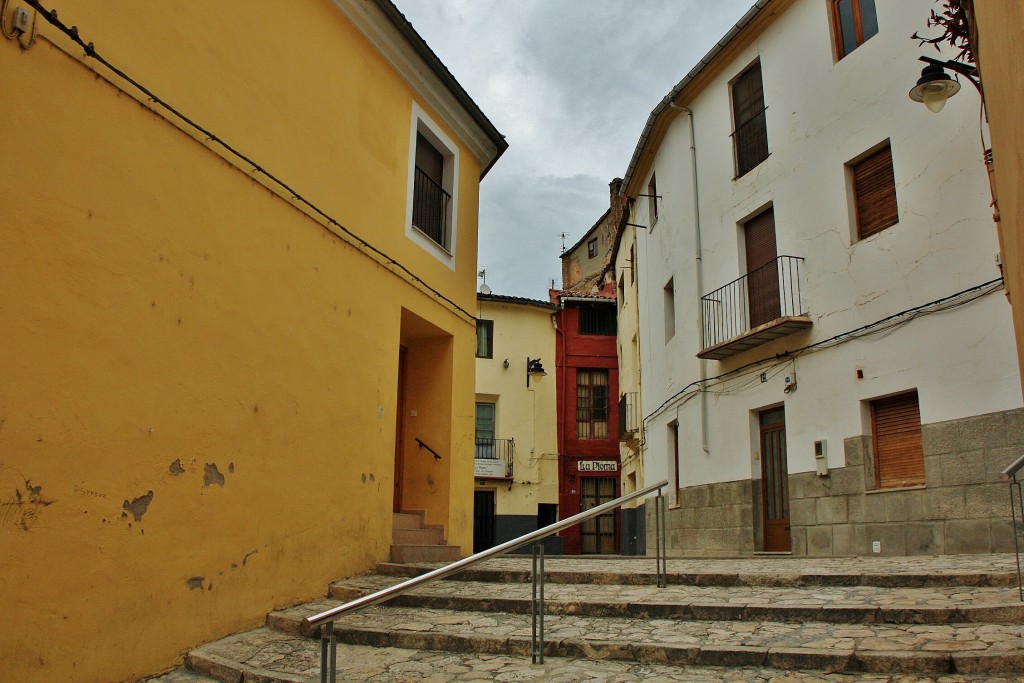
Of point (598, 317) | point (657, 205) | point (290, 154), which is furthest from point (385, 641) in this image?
point (598, 317)

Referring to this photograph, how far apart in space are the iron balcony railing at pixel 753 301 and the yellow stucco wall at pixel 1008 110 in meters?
6.42

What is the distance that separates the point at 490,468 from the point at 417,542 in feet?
52.3

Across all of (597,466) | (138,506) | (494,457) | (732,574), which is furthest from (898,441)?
(597,466)

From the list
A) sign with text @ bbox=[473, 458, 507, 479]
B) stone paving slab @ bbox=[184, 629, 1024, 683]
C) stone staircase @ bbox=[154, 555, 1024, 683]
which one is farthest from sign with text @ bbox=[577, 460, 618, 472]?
stone paving slab @ bbox=[184, 629, 1024, 683]

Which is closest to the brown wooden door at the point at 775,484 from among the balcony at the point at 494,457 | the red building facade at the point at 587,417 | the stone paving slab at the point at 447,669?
the stone paving slab at the point at 447,669

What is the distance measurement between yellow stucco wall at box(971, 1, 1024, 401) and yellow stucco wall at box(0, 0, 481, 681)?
5088 mm

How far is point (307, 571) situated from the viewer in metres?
6.99

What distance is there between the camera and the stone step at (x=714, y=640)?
4.44m

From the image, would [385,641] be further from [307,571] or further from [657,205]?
[657,205]

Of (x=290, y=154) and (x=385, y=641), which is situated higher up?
Answer: (x=290, y=154)

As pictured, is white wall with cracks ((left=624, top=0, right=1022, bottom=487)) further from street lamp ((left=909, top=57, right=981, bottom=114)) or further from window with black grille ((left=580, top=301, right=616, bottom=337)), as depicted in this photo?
window with black grille ((left=580, top=301, right=616, bottom=337))

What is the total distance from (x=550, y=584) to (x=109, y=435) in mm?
3798

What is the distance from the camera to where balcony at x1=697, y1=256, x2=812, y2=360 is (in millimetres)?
11914

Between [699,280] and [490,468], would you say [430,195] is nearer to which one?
[699,280]
